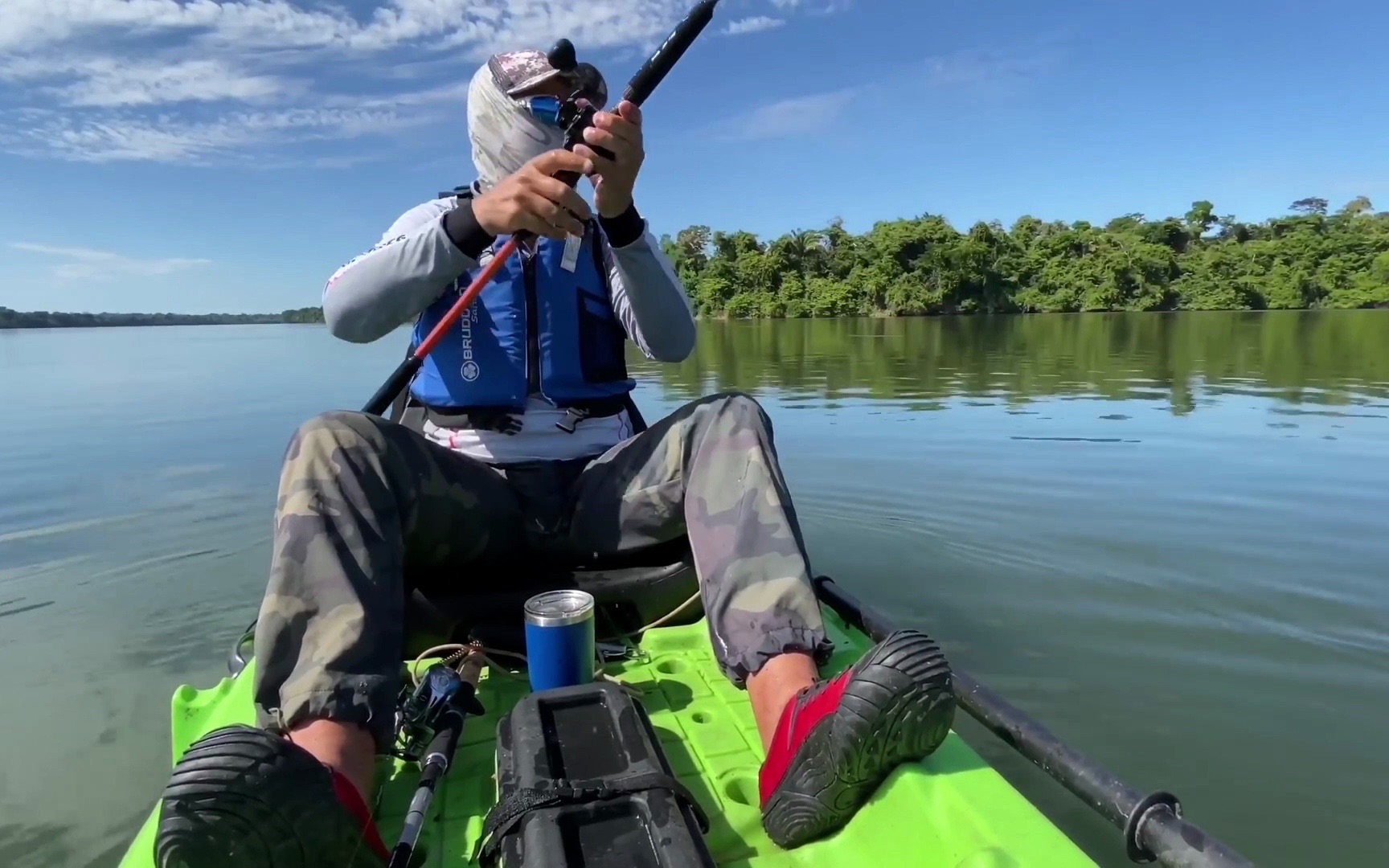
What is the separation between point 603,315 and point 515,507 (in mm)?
717

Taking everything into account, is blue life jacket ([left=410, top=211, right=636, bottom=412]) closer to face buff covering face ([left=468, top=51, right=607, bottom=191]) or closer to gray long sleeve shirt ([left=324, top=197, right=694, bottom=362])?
gray long sleeve shirt ([left=324, top=197, right=694, bottom=362])

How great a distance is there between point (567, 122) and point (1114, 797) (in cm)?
219

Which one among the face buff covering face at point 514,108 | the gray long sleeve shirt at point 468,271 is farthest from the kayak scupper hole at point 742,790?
the face buff covering face at point 514,108

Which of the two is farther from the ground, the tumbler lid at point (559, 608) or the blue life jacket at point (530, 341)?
the blue life jacket at point (530, 341)

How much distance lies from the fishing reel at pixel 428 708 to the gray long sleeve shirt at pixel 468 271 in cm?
81

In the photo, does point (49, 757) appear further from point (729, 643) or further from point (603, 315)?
point (729, 643)

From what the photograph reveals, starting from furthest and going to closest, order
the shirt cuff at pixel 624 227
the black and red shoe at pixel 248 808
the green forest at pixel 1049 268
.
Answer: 1. the green forest at pixel 1049 268
2. the shirt cuff at pixel 624 227
3. the black and red shoe at pixel 248 808

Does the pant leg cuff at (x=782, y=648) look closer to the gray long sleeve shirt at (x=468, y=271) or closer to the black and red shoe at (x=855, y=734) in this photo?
the black and red shoe at (x=855, y=734)

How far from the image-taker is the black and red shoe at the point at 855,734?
1.48 m

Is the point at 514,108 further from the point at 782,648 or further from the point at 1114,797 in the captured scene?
the point at 1114,797

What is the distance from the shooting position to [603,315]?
285 centimetres

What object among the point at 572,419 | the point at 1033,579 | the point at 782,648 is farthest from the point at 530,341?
the point at 1033,579

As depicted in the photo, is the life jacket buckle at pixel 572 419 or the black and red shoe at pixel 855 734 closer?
the black and red shoe at pixel 855 734

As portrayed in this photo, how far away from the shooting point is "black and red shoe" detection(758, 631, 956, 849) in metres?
1.48
